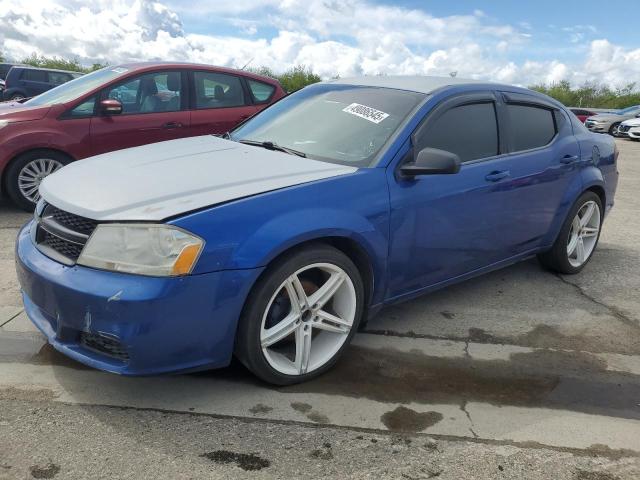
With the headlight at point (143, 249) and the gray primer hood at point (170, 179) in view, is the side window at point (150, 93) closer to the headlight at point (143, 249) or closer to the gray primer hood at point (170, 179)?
the gray primer hood at point (170, 179)

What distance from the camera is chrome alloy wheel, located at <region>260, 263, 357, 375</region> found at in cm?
277

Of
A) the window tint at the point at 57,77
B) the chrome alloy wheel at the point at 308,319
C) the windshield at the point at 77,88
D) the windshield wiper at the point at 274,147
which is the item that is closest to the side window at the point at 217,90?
the windshield at the point at 77,88

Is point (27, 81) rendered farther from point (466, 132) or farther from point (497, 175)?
point (497, 175)

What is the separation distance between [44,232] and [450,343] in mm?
2348

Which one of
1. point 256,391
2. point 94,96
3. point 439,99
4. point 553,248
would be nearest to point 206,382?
point 256,391

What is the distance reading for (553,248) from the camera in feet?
15.2

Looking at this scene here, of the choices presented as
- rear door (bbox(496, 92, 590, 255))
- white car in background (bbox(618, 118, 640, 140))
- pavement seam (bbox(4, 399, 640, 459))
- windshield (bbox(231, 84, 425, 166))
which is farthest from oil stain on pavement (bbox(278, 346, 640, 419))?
white car in background (bbox(618, 118, 640, 140))

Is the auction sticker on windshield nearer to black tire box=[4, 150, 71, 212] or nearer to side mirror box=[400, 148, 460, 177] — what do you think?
side mirror box=[400, 148, 460, 177]

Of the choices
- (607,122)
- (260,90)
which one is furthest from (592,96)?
(260,90)

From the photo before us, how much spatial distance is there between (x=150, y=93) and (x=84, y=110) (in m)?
0.73

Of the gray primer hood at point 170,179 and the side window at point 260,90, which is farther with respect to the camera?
the side window at point 260,90

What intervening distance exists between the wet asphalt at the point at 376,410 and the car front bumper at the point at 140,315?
288mm

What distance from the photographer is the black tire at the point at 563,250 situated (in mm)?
4586

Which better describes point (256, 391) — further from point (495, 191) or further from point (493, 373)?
point (495, 191)
